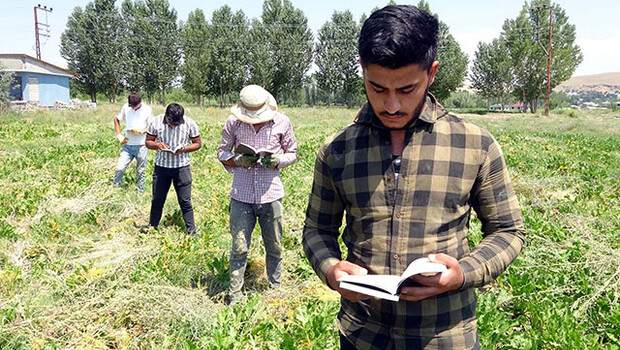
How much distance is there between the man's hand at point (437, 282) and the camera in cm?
145

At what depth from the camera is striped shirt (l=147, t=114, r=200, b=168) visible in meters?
6.13

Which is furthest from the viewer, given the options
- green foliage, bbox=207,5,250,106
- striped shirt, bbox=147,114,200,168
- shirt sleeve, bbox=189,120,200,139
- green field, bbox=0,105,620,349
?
green foliage, bbox=207,5,250,106

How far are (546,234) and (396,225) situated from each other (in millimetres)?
4876

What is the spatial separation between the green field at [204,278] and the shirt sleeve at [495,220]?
2.08m

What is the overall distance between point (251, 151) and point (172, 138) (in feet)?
7.35

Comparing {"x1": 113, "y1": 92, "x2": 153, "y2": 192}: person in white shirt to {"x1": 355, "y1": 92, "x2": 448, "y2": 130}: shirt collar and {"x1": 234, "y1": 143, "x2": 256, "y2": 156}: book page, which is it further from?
{"x1": 355, "y1": 92, "x2": 448, "y2": 130}: shirt collar

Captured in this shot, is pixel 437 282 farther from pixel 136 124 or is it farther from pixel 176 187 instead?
pixel 136 124

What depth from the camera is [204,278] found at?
16.5 ft

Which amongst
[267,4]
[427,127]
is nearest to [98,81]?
[267,4]

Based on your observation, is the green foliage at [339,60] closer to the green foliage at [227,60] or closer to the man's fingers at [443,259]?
the green foliage at [227,60]

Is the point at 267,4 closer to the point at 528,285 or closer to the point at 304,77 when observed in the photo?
the point at 304,77

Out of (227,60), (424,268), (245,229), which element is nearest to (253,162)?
(245,229)

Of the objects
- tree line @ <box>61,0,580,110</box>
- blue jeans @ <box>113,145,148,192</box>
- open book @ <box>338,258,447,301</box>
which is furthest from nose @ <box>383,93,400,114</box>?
tree line @ <box>61,0,580,110</box>

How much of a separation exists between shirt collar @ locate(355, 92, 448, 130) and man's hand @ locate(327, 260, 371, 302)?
0.45m
